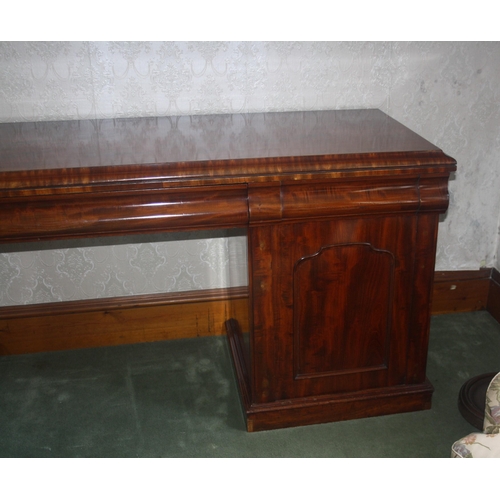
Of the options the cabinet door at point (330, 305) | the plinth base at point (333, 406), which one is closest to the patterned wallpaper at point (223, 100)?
the cabinet door at point (330, 305)

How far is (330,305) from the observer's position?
5.41 ft

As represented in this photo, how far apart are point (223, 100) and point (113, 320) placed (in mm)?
845

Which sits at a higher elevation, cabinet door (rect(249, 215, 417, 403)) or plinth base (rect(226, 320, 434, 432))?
cabinet door (rect(249, 215, 417, 403))

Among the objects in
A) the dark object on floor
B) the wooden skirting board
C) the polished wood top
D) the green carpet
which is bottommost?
the green carpet

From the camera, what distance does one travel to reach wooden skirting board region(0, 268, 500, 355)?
209 centimetres

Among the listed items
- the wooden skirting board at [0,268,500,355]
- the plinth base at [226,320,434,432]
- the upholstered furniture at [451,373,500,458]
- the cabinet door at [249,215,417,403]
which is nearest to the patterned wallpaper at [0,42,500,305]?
the wooden skirting board at [0,268,500,355]

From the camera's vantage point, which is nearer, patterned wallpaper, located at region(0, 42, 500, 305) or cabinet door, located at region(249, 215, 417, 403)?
cabinet door, located at region(249, 215, 417, 403)

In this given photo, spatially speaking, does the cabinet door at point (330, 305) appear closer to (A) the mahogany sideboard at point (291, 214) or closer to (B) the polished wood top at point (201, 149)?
(A) the mahogany sideboard at point (291, 214)

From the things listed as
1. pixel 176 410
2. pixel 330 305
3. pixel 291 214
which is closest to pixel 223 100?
pixel 291 214

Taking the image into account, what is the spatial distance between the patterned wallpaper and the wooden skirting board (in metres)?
0.04

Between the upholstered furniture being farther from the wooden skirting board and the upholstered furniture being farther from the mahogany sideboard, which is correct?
the wooden skirting board

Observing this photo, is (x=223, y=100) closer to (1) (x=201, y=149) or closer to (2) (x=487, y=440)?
(1) (x=201, y=149)

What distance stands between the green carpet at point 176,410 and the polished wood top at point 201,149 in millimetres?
752

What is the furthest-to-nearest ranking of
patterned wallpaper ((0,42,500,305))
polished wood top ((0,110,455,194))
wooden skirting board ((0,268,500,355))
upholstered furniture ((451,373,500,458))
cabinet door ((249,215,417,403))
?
Result: 1. wooden skirting board ((0,268,500,355))
2. patterned wallpaper ((0,42,500,305))
3. cabinet door ((249,215,417,403))
4. polished wood top ((0,110,455,194))
5. upholstered furniture ((451,373,500,458))
